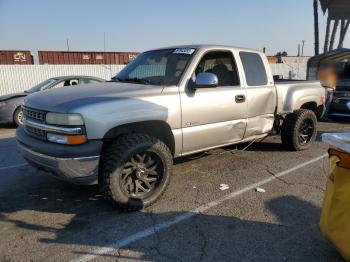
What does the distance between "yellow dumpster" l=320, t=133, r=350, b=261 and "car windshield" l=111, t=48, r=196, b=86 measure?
2.23 metres

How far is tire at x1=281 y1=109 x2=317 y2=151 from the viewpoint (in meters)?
6.46

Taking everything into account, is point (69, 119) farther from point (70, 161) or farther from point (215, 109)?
point (215, 109)

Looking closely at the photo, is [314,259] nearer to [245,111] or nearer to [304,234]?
[304,234]

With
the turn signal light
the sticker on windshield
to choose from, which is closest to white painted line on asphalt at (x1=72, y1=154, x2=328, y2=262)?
the turn signal light

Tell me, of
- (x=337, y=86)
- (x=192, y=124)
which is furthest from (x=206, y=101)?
(x=337, y=86)

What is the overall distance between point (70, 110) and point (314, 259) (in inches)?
106

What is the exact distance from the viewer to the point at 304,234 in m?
3.54

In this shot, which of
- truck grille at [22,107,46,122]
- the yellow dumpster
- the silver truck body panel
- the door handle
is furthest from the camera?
the silver truck body panel

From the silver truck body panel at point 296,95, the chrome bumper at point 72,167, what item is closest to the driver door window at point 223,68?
the silver truck body panel at point 296,95

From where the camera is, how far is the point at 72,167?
368 centimetres

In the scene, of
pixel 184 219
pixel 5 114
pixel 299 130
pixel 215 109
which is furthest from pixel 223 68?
pixel 5 114

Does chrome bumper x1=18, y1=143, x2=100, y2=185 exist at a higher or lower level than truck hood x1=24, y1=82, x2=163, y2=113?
lower

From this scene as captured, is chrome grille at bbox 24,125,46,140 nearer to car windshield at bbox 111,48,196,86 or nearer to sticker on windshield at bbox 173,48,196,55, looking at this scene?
car windshield at bbox 111,48,196,86

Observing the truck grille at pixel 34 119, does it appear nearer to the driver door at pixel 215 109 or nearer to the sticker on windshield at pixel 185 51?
the driver door at pixel 215 109
